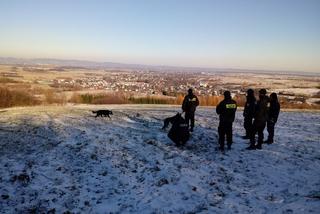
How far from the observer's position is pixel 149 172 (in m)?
12.3

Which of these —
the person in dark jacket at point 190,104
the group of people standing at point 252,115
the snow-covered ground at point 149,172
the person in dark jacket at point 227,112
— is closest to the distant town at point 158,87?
the group of people standing at point 252,115

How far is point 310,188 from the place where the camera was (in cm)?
1085

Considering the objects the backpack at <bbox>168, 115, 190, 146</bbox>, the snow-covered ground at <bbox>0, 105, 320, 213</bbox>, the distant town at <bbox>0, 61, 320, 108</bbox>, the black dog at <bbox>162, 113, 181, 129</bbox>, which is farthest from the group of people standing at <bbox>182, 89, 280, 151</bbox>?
the distant town at <bbox>0, 61, 320, 108</bbox>

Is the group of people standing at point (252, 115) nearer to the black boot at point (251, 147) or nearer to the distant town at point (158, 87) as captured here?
the black boot at point (251, 147)

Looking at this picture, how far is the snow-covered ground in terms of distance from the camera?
1014 cm

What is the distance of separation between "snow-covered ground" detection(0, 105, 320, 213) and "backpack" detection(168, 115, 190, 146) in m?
0.36

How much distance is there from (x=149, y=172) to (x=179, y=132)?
3316mm

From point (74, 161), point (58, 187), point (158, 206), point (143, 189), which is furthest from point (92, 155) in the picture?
point (158, 206)

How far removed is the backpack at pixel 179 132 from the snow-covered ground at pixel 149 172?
0.36 meters

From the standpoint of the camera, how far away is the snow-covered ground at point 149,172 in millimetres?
10141

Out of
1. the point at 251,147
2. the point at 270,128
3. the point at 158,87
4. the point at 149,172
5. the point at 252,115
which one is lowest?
the point at 158,87

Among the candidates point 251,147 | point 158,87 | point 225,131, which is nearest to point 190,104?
point 225,131

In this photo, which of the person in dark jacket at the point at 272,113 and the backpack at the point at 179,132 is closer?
the backpack at the point at 179,132

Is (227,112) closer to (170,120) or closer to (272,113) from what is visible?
(272,113)
